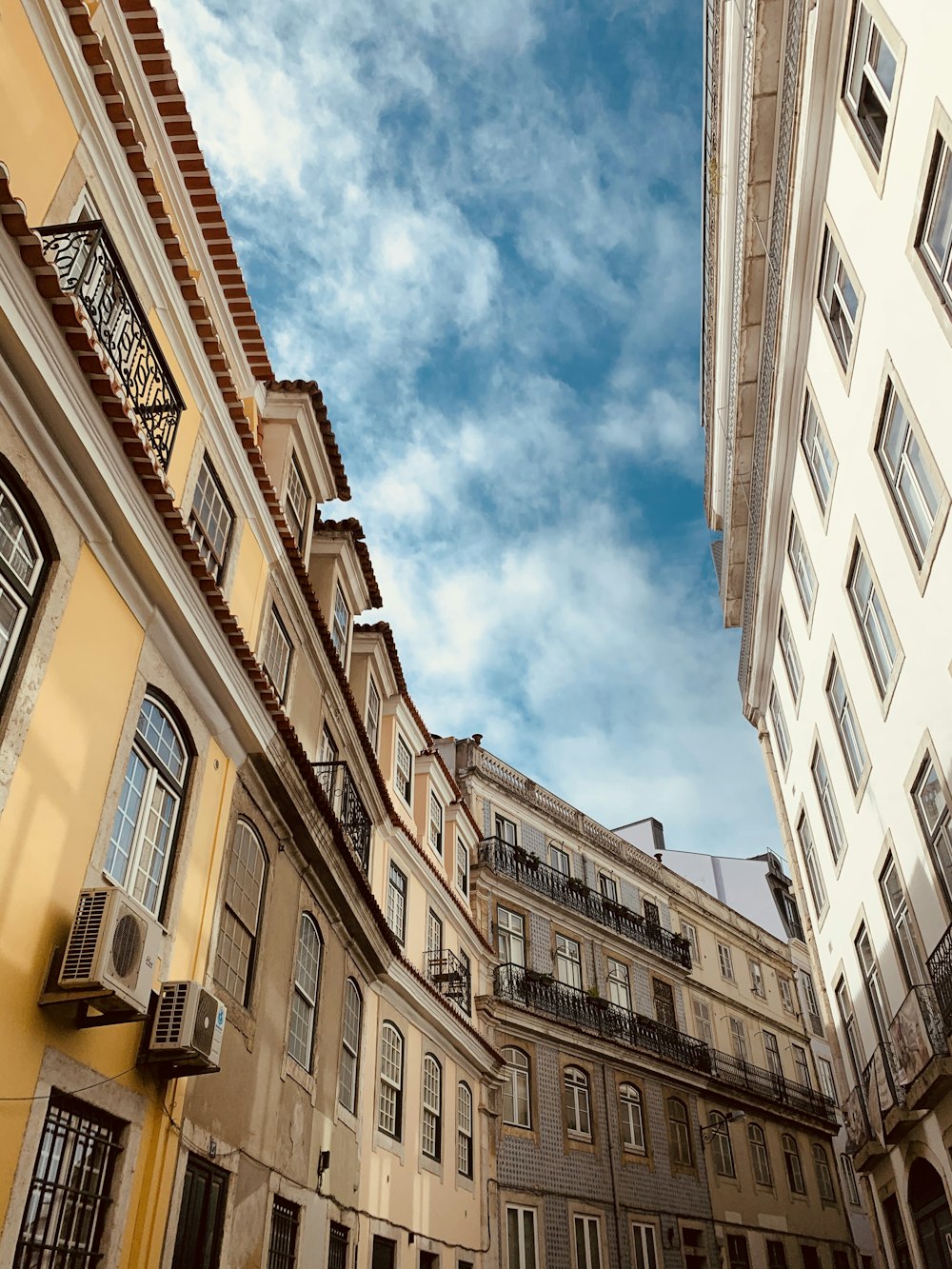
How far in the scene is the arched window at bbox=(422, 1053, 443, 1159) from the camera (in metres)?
15.3

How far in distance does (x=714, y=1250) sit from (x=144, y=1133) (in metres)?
19.9

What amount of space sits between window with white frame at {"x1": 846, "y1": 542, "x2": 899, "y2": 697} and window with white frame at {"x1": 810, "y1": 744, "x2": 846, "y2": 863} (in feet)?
12.7

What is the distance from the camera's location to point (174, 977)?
25.4 ft

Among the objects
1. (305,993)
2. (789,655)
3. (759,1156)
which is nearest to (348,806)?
(305,993)

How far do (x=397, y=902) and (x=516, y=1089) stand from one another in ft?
20.1

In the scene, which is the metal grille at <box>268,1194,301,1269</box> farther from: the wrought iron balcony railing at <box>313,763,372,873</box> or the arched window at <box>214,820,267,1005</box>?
the wrought iron balcony railing at <box>313,763,372,873</box>

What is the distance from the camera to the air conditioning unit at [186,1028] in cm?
687

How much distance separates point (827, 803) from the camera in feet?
53.6

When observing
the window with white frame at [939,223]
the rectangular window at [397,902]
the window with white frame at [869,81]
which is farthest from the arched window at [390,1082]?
the window with white frame at [869,81]

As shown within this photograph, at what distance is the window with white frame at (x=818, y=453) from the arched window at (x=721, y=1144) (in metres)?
17.2

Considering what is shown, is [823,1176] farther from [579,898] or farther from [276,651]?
[276,651]

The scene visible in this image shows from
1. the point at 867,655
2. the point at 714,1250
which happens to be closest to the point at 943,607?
the point at 867,655

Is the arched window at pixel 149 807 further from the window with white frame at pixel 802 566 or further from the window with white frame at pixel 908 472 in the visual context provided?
the window with white frame at pixel 802 566

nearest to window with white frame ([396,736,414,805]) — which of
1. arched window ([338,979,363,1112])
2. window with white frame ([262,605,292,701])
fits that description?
arched window ([338,979,363,1112])
